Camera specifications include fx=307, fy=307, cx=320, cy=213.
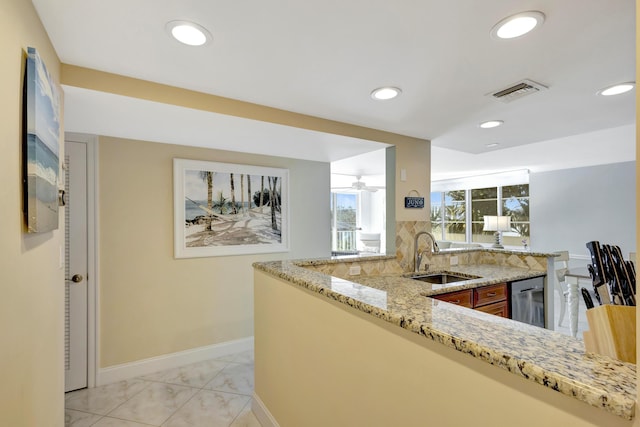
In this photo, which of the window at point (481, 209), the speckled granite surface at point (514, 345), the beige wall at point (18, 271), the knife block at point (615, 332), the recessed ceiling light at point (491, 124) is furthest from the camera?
the window at point (481, 209)

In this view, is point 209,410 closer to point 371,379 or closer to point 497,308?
point 371,379

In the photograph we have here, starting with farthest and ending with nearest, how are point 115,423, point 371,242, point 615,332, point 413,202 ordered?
point 371,242, point 413,202, point 115,423, point 615,332

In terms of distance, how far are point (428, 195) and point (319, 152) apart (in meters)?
1.21

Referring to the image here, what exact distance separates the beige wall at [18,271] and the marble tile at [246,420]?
1039 mm

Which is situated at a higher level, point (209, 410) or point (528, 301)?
point (528, 301)

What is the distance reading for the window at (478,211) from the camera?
6.89m

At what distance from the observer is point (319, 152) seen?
10.5ft

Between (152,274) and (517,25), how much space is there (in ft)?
10.1

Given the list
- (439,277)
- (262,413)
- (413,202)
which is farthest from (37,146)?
(439,277)

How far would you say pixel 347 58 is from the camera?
1.58 metres

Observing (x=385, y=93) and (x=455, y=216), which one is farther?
(x=455, y=216)

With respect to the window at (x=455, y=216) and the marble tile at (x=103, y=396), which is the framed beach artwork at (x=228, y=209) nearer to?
the marble tile at (x=103, y=396)

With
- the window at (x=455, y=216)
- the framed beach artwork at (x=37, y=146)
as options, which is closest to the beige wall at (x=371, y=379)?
the framed beach artwork at (x=37, y=146)

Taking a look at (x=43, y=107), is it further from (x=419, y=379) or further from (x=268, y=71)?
(x=419, y=379)
